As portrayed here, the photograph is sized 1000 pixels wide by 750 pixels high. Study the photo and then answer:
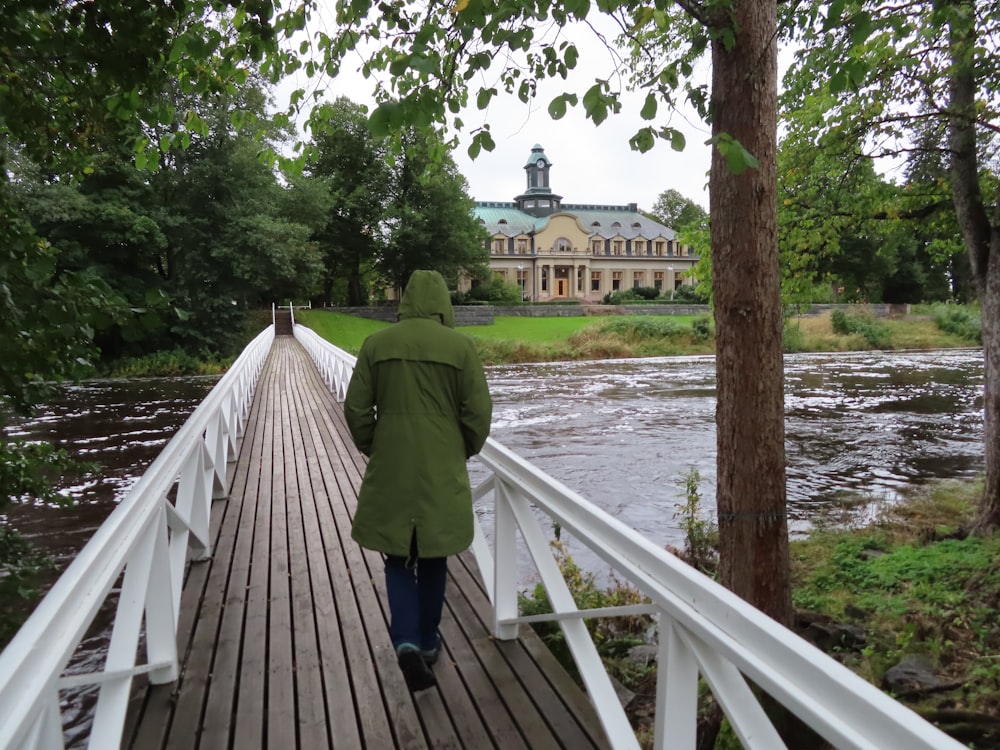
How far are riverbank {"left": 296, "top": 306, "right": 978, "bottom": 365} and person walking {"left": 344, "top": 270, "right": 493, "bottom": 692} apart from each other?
90.8 ft

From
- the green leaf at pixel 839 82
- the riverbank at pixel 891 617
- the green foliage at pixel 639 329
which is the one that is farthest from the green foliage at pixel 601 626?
the green foliage at pixel 639 329

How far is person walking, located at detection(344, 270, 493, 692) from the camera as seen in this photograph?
8.70 ft

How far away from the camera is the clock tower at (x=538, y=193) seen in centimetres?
7425

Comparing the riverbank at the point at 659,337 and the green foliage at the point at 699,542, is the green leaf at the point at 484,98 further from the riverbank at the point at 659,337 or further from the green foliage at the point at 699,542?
the riverbank at the point at 659,337

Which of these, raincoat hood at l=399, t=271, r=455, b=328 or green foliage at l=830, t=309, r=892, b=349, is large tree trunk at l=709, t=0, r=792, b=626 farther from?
green foliage at l=830, t=309, r=892, b=349

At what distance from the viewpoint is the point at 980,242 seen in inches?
257

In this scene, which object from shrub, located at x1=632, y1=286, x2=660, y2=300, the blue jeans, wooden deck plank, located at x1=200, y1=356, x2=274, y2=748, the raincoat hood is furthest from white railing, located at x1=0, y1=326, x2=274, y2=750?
shrub, located at x1=632, y1=286, x2=660, y2=300

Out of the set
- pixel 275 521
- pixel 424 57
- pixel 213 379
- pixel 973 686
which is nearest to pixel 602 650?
pixel 973 686

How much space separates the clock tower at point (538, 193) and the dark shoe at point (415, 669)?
2923 inches

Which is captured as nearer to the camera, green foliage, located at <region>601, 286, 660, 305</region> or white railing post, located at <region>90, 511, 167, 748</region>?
white railing post, located at <region>90, 511, 167, 748</region>

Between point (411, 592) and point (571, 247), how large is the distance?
67.3m

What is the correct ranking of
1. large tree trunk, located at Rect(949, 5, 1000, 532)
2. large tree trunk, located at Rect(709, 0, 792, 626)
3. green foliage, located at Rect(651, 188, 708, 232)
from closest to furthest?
large tree trunk, located at Rect(709, 0, 792, 626), large tree trunk, located at Rect(949, 5, 1000, 532), green foliage, located at Rect(651, 188, 708, 232)

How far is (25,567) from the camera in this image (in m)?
4.18

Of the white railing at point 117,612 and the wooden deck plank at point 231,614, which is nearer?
the white railing at point 117,612
